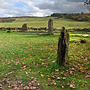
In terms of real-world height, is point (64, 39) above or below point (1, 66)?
above

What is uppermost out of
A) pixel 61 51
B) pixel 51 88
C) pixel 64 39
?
pixel 64 39

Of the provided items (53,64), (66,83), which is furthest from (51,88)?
(53,64)

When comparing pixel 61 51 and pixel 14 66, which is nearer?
pixel 61 51

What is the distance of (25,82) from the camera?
6371 mm

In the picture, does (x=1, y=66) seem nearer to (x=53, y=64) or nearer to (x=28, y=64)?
(x=28, y=64)

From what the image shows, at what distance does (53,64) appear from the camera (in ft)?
26.5

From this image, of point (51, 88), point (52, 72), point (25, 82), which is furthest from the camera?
point (52, 72)

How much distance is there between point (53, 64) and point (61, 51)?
3.64 ft

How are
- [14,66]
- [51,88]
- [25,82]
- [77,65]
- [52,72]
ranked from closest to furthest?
[51,88]
[25,82]
[52,72]
[77,65]
[14,66]

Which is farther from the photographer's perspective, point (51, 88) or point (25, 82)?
point (25, 82)

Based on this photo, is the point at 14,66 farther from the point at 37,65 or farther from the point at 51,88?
the point at 51,88

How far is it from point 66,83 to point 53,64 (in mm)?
2138

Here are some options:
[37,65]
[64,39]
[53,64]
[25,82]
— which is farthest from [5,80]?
[64,39]

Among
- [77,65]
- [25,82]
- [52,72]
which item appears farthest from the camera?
[77,65]
